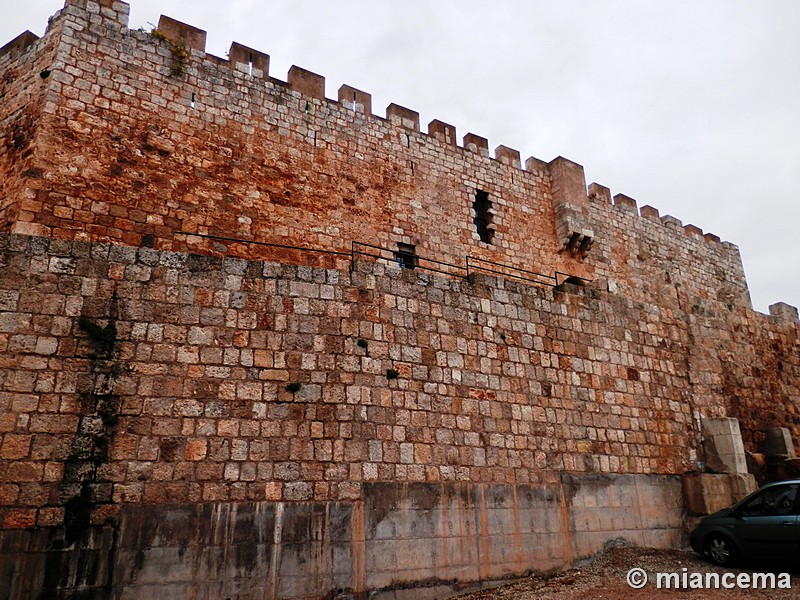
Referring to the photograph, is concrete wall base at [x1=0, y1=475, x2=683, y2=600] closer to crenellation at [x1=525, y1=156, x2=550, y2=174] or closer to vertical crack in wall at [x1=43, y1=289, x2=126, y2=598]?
vertical crack in wall at [x1=43, y1=289, x2=126, y2=598]

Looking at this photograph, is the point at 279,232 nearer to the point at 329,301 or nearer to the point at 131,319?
the point at 329,301

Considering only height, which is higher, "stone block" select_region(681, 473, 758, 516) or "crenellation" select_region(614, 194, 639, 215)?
"crenellation" select_region(614, 194, 639, 215)

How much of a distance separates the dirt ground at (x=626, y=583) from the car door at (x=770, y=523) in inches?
9.0

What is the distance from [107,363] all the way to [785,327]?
52.9ft

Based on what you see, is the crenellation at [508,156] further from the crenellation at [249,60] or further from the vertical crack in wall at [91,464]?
the vertical crack in wall at [91,464]

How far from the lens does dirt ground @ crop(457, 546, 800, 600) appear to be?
712 cm

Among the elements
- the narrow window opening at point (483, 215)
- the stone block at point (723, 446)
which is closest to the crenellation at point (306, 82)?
the narrow window opening at point (483, 215)

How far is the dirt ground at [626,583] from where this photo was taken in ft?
23.4

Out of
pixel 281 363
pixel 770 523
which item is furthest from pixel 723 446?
pixel 281 363

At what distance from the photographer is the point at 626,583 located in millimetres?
7758

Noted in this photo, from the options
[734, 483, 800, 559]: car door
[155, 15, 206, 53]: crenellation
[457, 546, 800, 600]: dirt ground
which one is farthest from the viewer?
[155, 15, 206, 53]: crenellation

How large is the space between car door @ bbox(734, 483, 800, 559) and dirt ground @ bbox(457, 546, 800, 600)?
0.23 m

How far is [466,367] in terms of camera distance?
869cm

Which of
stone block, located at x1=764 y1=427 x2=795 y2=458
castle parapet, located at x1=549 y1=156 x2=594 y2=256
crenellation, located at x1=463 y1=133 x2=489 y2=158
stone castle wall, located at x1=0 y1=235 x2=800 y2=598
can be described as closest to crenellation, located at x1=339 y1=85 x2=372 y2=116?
crenellation, located at x1=463 y1=133 x2=489 y2=158
